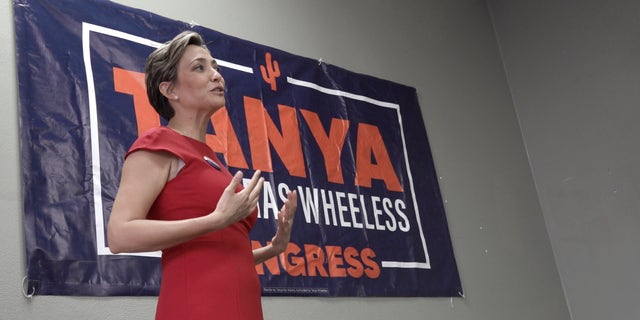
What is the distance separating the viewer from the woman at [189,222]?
55.4 inches

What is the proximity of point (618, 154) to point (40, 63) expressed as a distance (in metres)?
3.01

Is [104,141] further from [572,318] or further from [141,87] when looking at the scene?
[572,318]

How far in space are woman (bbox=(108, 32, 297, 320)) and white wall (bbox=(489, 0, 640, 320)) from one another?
114 inches

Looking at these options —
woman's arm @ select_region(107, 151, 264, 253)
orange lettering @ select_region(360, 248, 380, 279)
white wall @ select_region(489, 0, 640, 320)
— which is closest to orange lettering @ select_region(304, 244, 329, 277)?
orange lettering @ select_region(360, 248, 380, 279)

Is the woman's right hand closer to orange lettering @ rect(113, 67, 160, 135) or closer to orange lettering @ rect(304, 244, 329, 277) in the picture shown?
orange lettering @ rect(113, 67, 160, 135)

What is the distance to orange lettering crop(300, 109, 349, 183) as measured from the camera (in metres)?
3.29

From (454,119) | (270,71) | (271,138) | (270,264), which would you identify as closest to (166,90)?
(270,264)

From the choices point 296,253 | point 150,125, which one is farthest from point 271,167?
point 150,125

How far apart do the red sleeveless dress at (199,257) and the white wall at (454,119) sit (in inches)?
53.5

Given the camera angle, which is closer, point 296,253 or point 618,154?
point 296,253

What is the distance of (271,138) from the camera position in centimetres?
311

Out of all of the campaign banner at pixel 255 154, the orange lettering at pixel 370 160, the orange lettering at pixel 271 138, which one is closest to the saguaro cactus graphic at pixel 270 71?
the campaign banner at pixel 255 154

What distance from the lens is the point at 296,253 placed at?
2.96 metres

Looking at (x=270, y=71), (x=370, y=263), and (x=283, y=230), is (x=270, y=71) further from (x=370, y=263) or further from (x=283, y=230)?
(x=283, y=230)
